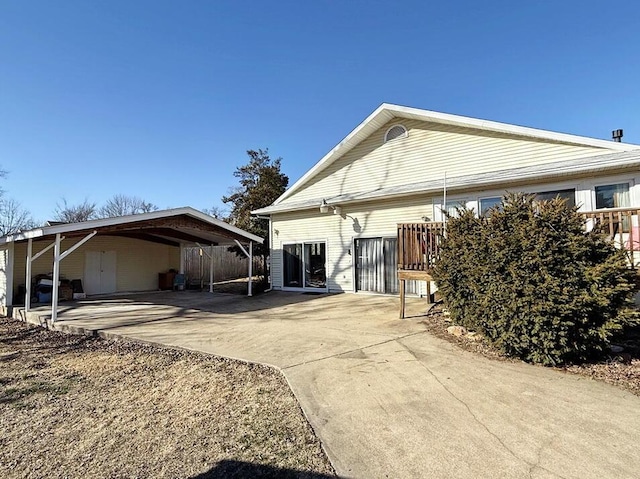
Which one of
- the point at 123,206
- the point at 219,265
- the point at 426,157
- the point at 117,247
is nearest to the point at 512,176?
the point at 426,157

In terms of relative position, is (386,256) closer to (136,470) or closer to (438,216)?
(438,216)

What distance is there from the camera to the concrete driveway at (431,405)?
8.28 ft

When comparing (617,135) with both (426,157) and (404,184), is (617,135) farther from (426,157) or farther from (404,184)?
(404,184)

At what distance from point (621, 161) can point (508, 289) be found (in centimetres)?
524

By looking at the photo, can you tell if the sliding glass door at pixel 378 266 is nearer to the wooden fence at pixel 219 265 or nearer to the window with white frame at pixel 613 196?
the window with white frame at pixel 613 196

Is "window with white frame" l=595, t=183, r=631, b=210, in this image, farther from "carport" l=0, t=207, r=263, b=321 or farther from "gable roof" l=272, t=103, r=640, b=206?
"carport" l=0, t=207, r=263, b=321

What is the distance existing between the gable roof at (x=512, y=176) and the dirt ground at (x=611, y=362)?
3661 millimetres

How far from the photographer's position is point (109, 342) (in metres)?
6.76

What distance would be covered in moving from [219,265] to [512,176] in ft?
55.1

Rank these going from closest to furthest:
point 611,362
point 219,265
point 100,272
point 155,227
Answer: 1. point 611,362
2. point 155,227
3. point 100,272
4. point 219,265

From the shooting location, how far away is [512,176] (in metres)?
8.67

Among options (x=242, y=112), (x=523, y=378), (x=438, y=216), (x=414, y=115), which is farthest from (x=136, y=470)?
(x=242, y=112)

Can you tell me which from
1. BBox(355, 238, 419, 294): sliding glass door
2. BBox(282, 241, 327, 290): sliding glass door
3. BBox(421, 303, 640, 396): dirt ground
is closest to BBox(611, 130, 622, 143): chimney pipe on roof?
BBox(421, 303, 640, 396): dirt ground

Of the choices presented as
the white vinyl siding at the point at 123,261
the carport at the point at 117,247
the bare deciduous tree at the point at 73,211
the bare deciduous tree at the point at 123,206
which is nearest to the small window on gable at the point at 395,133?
the carport at the point at 117,247
